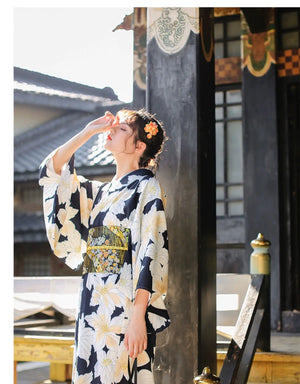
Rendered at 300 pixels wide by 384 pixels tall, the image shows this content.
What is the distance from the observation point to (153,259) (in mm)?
2932

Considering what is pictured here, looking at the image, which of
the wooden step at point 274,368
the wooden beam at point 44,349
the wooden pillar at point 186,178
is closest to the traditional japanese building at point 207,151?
the wooden pillar at point 186,178

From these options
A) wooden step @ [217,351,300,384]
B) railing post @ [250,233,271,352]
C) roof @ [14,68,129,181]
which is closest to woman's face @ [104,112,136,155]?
railing post @ [250,233,271,352]

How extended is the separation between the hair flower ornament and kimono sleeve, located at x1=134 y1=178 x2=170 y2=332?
1.09 feet

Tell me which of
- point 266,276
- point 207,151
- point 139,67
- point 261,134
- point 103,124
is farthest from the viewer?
point 139,67

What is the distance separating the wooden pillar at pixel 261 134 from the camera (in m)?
6.97

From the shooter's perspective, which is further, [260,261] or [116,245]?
[260,261]

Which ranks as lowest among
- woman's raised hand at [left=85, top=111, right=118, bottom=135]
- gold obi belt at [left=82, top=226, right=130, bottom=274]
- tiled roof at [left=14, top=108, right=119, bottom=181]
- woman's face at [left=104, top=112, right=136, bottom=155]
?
gold obi belt at [left=82, top=226, right=130, bottom=274]

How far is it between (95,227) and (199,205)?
26.9 inches

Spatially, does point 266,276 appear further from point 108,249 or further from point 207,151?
point 108,249

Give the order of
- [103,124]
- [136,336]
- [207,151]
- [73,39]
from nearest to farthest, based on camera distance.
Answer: [136,336]
[103,124]
[207,151]
[73,39]

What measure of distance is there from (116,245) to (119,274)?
15 centimetres

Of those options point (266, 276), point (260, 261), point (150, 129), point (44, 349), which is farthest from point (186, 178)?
point (44, 349)

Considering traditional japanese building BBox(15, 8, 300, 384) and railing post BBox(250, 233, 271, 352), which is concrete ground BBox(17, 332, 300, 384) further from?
traditional japanese building BBox(15, 8, 300, 384)

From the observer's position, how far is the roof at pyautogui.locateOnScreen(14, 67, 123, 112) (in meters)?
12.7
